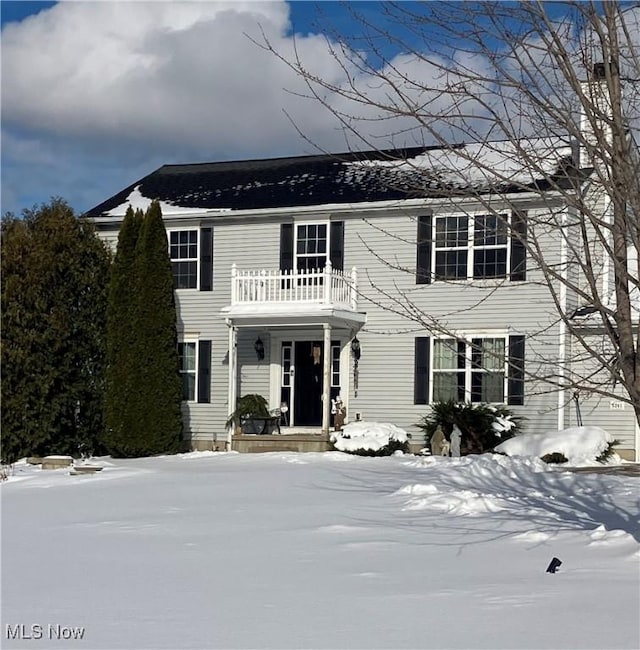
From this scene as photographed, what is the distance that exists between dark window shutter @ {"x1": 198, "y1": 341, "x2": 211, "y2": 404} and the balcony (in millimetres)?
1769

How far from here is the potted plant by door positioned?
22.4 metres

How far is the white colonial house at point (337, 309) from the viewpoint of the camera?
70.4 feet

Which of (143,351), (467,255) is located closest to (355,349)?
(467,255)

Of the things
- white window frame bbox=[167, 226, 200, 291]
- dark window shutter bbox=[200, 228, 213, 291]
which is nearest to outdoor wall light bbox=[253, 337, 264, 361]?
dark window shutter bbox=[200, 228, 213, 291]

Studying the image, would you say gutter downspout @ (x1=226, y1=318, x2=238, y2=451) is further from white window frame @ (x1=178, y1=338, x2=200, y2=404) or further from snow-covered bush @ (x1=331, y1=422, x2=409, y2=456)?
snow-covered bush @ (x1=331, y1=422, x2=409, y2=456)

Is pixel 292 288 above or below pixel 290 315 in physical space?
above

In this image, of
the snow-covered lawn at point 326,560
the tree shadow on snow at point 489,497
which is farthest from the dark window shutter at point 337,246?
the snow-covered lawn at point 326,560

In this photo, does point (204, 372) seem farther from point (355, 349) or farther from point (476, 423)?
point (476, 423)

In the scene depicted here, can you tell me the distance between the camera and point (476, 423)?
20875 mm

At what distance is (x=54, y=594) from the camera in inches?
327

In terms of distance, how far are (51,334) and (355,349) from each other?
6.28 metres

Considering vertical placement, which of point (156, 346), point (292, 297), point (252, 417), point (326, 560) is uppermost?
point (292, 297)

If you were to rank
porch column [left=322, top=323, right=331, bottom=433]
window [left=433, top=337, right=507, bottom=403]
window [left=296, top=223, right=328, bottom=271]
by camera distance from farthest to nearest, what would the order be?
1. window [left=296, top=223, right=328, bottom=271]
2. porch column [left=322, top=323, right=331, bottom=433]
3. window [left=433, top=337, right=507, bottom=403]

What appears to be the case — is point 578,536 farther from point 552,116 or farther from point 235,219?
point 235,219
